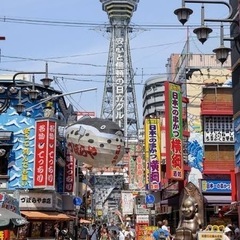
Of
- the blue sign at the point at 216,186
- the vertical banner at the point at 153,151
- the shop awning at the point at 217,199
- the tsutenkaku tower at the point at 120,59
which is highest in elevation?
the tsutenkaku tower at the point at 120,59

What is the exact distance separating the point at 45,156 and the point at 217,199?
31.1 feet

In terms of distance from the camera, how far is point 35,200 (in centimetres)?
3278

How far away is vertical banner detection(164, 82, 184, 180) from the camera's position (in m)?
27.6

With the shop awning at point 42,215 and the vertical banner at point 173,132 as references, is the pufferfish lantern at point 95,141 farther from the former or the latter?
the shop awning at point 42,215

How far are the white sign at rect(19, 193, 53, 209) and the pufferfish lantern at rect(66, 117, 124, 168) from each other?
11.4m

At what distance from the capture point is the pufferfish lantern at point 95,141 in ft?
69.1

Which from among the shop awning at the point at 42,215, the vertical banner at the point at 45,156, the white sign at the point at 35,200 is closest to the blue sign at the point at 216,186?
the vertical banner at the point at 45,156

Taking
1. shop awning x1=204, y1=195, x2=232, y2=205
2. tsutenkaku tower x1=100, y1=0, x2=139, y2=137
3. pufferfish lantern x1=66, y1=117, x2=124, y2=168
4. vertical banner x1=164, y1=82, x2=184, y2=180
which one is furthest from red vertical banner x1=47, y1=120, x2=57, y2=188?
tsutenkaku tower x1=100, y1=0, x2=139, y2=137

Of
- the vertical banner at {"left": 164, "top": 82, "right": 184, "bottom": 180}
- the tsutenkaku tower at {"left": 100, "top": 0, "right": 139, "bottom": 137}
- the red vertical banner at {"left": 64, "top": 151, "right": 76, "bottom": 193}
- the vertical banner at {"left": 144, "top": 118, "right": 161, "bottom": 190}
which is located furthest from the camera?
the tsutenkaku tower at {"left": 100, "top": 0, "right": 139, "bottom": 137}

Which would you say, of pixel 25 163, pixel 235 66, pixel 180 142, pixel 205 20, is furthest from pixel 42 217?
pixel 205 20

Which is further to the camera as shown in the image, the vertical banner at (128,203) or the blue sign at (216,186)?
the vertical banner at (128,203)

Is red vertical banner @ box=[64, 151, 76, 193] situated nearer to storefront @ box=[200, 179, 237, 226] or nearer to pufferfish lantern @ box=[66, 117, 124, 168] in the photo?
storefront @ box=[200, 179, 237, 226]

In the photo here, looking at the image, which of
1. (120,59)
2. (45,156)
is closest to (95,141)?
(45,156)

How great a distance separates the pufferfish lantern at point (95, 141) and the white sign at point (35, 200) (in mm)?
11428
